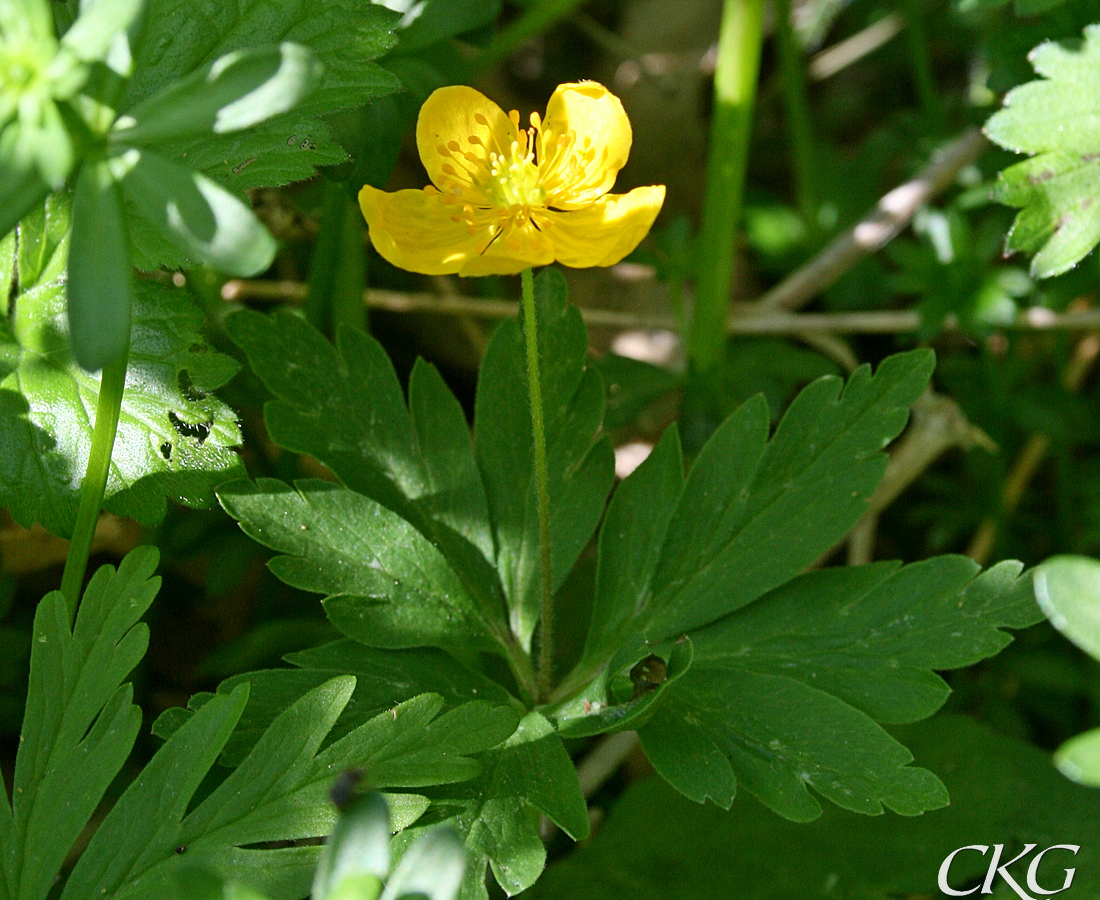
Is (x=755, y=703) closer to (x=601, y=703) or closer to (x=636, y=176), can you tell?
(x=601, y=703)

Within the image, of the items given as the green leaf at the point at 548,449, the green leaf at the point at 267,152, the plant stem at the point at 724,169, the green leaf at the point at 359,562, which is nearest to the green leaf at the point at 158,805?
the green leaf at the point at 359,562

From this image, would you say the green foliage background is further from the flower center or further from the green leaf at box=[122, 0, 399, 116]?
the flower center

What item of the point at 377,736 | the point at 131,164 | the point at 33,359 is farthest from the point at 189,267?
the point at 377,736

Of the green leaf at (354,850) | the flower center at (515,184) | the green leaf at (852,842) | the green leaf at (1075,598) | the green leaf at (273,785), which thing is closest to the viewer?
the green leaf at (354,850)

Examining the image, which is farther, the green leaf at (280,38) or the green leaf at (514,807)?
the green leaf at (280,38)

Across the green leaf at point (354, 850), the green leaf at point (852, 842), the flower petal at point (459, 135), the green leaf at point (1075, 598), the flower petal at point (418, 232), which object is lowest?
the green leaf at point (852, 842)

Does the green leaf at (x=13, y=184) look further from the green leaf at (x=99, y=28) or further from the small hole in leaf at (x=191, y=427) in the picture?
the small hole in leaf at (x=191, y=427)

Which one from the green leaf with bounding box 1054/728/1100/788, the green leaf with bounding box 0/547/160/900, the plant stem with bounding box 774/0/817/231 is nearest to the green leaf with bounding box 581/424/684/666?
the green leaf with bounding box 0/547/160/900

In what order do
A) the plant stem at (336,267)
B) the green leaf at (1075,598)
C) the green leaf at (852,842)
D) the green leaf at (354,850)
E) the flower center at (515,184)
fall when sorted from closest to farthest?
the green leaf at (354,850) < the green leaf at (1075,598) < the flower center at (515,184) < the green leaf at (852,842) < the plant stem at (336,267)
